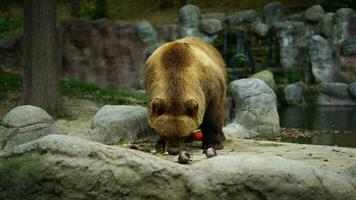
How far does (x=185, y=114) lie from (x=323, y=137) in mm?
7803

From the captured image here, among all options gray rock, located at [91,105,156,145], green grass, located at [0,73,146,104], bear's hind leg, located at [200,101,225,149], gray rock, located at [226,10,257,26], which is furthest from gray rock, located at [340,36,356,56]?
bear's hind leg, located at [200,101,225,149]

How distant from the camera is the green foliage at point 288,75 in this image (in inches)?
1064

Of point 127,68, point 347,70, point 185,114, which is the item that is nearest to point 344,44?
point 347,70

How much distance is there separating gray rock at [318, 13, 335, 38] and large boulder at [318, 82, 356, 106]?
135 inches

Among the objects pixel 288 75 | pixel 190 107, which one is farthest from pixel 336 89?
pixel 190 107

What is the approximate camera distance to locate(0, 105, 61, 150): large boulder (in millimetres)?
9805

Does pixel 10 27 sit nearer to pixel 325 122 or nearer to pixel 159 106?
pixel 325 122

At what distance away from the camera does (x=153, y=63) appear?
A: 10.6 meters

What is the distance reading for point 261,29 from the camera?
2864 centimetres

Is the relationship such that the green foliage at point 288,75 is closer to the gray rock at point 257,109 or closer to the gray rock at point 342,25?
the gray rock at point 342,25

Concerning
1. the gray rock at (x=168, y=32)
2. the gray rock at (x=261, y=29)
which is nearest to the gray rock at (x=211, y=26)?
the gray rock at (x=168, y=32)

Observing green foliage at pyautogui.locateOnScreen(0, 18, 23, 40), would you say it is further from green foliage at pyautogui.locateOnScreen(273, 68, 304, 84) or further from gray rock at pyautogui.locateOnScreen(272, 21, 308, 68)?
gray rock at pyautogui.locateOnScreen(272, 21, 308, 68)

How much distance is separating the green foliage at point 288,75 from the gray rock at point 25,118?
58.3ft

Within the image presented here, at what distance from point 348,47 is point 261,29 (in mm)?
3847
